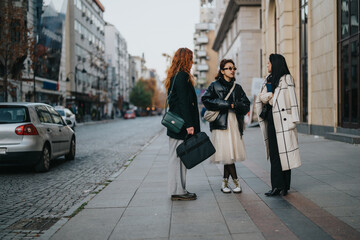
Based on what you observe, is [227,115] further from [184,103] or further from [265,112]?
[184,103]

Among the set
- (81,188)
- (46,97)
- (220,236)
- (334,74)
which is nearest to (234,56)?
(46,97)

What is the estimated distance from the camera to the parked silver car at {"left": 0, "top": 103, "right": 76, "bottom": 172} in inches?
315

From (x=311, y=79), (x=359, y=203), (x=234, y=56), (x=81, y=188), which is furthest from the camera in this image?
(x=234, y=56)

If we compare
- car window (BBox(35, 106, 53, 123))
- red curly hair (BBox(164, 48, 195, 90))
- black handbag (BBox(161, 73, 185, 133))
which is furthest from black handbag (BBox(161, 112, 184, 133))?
car window (BBox(35, 106, 53, 123))

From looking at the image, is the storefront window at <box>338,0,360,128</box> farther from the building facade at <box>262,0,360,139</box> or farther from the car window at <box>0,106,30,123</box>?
the car window at <box>0,106,30,123</box>

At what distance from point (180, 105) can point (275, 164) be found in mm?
1561

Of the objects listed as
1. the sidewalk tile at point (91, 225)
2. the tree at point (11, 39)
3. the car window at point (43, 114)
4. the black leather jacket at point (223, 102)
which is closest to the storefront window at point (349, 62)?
the black leather jacket at point (223, 102)

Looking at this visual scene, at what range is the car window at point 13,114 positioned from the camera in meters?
8.21

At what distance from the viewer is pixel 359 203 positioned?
485cm

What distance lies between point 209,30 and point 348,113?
7910cm

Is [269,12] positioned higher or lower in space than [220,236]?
higher

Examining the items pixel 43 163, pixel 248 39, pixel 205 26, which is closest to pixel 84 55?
pixel 248 39

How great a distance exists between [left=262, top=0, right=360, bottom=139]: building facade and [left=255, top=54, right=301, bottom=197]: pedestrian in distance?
7.84m

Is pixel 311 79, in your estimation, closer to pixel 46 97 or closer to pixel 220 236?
pixel 220 236
